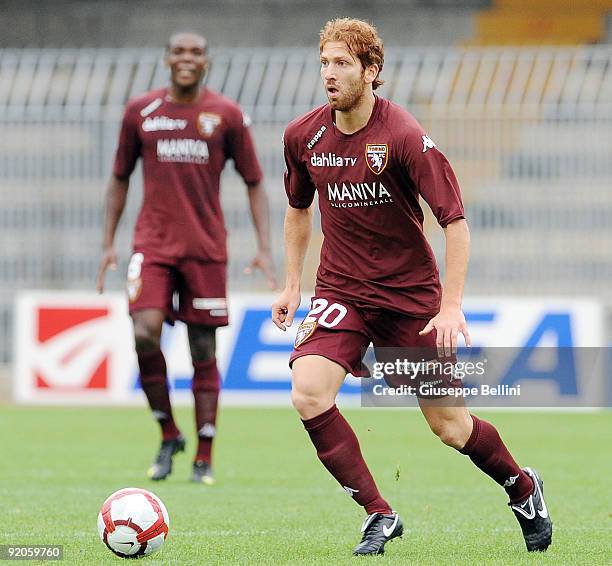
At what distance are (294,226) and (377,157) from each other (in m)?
0.58

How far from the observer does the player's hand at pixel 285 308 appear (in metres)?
5.33

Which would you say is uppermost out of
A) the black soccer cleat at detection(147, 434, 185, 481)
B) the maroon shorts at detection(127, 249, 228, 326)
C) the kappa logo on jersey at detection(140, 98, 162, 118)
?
the kappa logo on jersey at detection(140, 98, 162, 118)

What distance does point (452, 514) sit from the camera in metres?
6.32

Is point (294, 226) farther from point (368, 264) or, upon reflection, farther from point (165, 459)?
point (165, 459)

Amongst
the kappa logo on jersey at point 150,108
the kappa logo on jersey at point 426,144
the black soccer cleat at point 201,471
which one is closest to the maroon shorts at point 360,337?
the kappa logo on jersey at point 426,144

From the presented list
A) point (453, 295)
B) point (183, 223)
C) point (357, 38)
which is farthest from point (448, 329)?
point (183, 223)

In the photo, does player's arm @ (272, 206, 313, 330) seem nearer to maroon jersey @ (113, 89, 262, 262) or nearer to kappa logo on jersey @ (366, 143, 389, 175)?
kappa logo on jersey @ (366, 143, 389, 175)

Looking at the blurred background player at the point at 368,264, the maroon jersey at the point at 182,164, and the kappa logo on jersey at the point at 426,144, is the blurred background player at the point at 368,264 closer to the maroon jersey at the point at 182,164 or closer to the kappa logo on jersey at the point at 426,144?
the kappa logo on jersey at the point at 426,144

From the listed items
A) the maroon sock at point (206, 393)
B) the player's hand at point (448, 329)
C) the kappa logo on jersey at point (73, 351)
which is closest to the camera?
the player's hand at point (448, 329)

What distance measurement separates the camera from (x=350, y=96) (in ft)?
16.4

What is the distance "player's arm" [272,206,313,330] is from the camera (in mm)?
5348

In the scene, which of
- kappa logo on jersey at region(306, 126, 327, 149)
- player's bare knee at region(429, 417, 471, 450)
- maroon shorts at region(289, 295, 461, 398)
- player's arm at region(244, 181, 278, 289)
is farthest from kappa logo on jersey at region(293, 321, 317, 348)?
player's arm at region(244, 181, 278, 289)

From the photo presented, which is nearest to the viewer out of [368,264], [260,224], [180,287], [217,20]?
[368,264]

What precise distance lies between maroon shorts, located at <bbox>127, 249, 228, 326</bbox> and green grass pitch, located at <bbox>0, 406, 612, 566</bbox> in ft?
2.97
